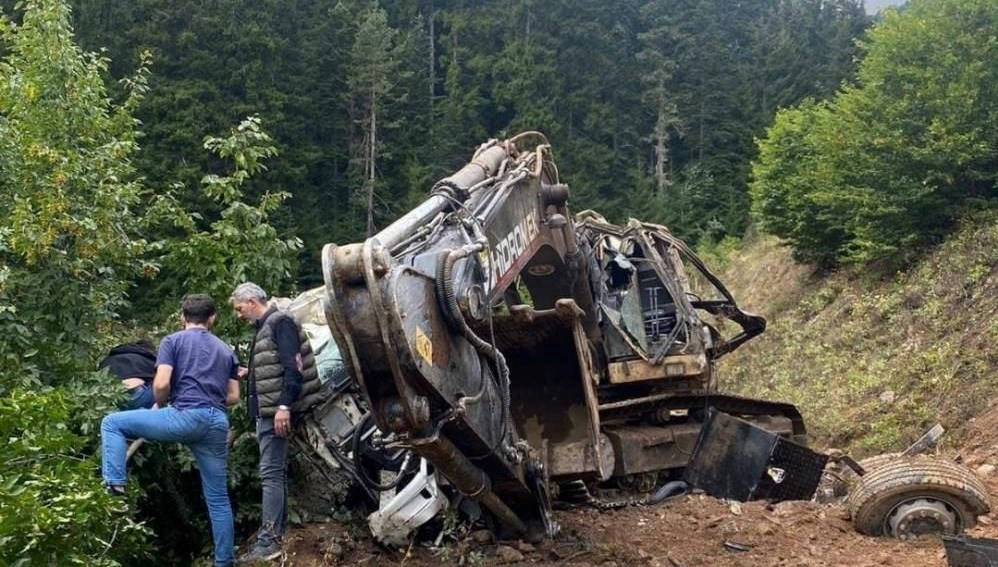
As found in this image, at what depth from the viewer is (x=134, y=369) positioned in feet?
18.5

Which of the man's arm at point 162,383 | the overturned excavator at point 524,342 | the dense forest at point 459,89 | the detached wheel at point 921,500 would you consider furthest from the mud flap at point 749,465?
the dense forest at point 459,89

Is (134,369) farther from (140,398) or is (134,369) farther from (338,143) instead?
(338,143)

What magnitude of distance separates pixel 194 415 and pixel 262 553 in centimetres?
87

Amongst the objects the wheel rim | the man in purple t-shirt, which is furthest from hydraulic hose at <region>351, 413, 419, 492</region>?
the wheel rim

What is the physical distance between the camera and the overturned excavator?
3.58m

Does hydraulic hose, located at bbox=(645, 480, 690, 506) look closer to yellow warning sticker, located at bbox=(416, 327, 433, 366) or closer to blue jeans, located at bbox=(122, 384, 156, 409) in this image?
blue jeans, located at bbox=(122, 384, 156, 409)

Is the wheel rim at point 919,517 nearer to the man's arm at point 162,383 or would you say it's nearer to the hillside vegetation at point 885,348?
the hillside vegetation at point 885,348

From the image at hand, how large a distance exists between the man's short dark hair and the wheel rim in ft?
13.2

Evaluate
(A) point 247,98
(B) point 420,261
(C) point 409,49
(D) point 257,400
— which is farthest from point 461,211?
(C) point 409,49

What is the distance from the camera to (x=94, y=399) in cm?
520

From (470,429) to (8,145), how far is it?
4.05 metres

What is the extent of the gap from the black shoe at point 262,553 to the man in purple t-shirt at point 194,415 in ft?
0.28

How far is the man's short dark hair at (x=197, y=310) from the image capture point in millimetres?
5074

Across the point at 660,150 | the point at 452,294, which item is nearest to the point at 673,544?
the point at 452,294
